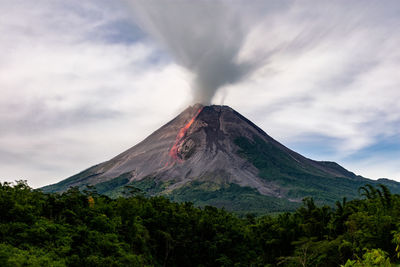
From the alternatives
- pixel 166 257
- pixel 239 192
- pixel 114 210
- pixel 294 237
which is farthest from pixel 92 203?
pixel 239 192

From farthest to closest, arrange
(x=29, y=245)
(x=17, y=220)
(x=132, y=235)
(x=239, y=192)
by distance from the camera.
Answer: (x=239, y=192)
(x=132, y=235)
(x=17, y=220)
(x=29, y=245)

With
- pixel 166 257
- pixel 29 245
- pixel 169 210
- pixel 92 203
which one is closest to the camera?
pixel 29 245

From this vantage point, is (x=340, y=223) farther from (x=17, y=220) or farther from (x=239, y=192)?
(x=239, y=192)

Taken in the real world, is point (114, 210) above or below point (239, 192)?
below

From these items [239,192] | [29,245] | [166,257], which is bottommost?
[166,257]

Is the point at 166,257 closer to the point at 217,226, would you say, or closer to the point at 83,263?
the point at 217,226

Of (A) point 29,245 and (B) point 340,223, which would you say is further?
(B) point 340,223
